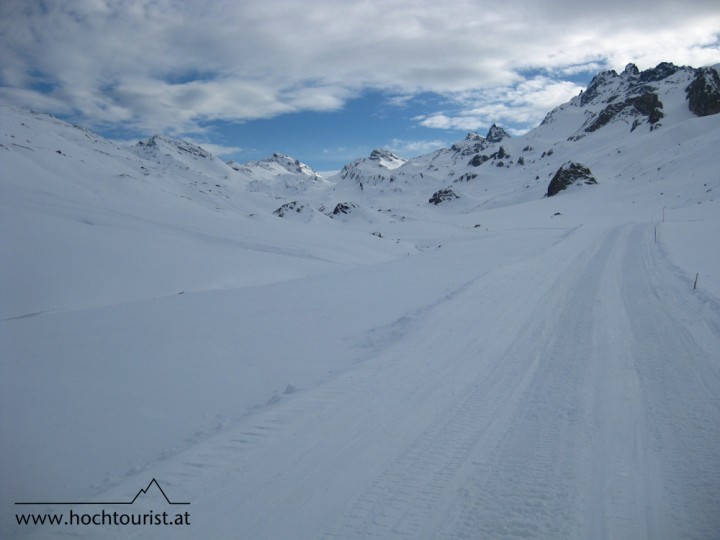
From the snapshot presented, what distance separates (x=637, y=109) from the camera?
11219cm

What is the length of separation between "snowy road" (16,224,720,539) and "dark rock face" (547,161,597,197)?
242ft

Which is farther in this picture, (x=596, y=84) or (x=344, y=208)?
(x=596, y=84)

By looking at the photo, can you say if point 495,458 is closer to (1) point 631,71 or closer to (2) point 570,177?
(2) point 570,177

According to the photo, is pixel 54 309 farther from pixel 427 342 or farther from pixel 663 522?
pixel 663 522

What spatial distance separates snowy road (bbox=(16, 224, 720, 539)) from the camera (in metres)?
3.34

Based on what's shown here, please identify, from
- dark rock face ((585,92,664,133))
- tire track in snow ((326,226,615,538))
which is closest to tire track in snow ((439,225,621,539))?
tire track in snow ((326,226,615,538))

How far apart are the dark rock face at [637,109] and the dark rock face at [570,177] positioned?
41.0 metres

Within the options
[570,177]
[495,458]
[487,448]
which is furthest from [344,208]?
[495,458]

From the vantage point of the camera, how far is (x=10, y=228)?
45.3 feet

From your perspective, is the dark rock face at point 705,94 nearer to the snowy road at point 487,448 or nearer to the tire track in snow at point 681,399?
the tire track in snow at point 681,399

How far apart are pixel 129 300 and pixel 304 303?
5.40 meters

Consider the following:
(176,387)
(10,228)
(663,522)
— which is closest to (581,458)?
(663,522)

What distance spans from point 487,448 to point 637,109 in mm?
142258

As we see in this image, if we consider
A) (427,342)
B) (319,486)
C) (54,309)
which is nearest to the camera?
(319,486)
